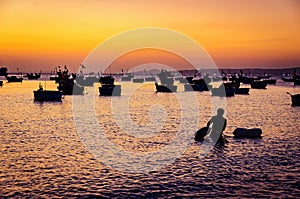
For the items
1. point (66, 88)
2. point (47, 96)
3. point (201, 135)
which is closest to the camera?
point (201, 135)

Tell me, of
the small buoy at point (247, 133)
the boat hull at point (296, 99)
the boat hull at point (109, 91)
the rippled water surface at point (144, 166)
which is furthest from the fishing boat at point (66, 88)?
the small buoy at point (247, 133)

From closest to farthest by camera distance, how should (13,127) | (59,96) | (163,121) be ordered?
(13,127), (163,121), (59,96)

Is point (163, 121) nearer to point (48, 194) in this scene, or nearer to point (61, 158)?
point (61, 158)

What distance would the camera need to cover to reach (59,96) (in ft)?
247

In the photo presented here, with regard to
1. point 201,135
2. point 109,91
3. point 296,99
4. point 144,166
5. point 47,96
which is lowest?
point 144,166

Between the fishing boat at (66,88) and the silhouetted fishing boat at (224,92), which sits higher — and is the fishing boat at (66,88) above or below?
above

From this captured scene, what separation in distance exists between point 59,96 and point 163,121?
36.9m

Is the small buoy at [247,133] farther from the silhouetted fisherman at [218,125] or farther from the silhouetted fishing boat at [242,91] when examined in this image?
the silhouetted fishing boat at [242,91]

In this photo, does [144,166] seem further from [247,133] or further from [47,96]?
[47,96]

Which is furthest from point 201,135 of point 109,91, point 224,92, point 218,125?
point 109,91

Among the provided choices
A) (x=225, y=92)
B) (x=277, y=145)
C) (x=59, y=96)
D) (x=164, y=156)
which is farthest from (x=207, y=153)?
(x=225, y=92)

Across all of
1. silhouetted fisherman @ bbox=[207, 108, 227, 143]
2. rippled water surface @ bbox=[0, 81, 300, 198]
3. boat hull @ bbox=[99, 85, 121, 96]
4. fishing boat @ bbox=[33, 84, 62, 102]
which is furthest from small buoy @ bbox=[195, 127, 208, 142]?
boat hull @ bbox=[99, 85, 121, 96]

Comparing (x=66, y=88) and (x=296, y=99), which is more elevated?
(x=66, y=88)

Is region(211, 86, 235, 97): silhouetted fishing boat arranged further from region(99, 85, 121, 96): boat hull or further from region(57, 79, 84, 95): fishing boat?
region(57, 79, 84, 95): fishing boat
